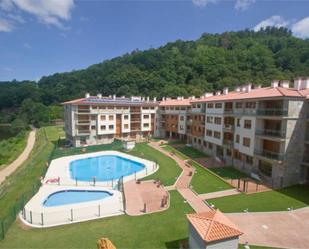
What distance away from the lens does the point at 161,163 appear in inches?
1358

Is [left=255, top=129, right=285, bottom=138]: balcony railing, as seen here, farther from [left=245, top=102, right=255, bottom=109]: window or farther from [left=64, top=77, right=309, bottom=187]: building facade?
[left=245, top=102, right=255, bottom=109]: window

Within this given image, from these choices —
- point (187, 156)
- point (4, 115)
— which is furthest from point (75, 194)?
point (4, 115)

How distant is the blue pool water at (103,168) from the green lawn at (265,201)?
51.8ft

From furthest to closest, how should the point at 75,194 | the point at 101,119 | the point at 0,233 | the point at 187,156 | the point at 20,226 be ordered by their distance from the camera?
the point at 101,119, the point at 187,156, the point at 75,194, the point at 20,226, the point at 0,233

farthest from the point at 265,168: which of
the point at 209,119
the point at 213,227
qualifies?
the point at 213,227

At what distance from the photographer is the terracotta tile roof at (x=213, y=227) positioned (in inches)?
478

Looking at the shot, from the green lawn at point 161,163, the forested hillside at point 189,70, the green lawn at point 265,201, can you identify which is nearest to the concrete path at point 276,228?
the green lawn at point 265,201

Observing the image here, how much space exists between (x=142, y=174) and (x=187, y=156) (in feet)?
39.3

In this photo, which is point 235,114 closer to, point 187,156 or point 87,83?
point 187,156

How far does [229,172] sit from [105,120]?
31.0 metres

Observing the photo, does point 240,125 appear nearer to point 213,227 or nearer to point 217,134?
point 217,134

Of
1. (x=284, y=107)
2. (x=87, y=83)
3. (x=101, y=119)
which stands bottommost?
(x=101, y=119)

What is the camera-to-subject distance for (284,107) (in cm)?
2364

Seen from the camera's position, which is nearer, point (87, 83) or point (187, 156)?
point (187, 156)
